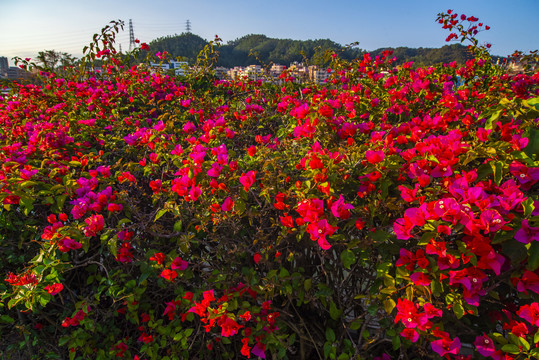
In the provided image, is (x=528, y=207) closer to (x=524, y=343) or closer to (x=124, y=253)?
(x=524, y=343)

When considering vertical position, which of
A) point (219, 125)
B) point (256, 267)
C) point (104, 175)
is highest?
point (219, 125)

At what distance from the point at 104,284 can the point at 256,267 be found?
834 millimetres

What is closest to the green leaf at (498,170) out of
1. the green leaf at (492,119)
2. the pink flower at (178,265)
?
the green leaf at (492,119)

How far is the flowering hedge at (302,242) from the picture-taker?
41.3 inches

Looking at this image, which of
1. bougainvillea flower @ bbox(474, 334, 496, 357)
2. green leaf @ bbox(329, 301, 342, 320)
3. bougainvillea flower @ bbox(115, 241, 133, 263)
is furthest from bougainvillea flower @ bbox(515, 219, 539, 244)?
bougainvillea flower @ bbox(115, 241, 133, 263)

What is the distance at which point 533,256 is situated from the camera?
0.95 metres

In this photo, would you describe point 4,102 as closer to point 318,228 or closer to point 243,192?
point 243,192

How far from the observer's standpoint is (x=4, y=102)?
3.99 metres

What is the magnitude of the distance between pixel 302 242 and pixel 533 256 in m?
0.91

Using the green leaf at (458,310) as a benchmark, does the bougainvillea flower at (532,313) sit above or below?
above

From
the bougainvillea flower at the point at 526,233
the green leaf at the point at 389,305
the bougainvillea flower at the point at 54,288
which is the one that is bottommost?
the bougainvillea flower at the point at 54,288

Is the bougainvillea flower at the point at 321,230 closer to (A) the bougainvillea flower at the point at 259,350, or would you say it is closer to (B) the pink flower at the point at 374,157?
(B) the pink flower at the point at 374,157

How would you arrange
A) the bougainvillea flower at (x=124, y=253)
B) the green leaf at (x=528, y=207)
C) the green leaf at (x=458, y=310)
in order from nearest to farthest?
1. the green leaf at (x=528, y=207)
2. the green leaf at (x=458, y=310)
3. the bougainvillea flower at (x=124, y=253)

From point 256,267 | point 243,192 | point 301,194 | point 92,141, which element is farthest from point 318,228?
point 92,141
